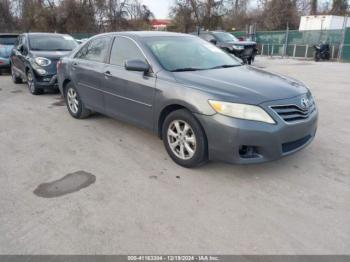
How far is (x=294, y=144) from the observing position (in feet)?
11.5

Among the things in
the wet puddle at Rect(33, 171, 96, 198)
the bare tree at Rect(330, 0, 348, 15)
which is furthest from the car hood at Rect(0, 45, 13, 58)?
the bare tree at Rect(330, 0, 348, 15)

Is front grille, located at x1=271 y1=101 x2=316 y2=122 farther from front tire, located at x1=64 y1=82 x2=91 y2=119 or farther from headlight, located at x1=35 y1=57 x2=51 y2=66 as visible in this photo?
headlight, located at x1=35 y1=57 x2=51 y2=66

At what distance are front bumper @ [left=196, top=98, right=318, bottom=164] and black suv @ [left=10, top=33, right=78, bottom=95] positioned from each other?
18.9ft

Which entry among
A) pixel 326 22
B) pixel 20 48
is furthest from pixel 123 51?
pixel 326 22

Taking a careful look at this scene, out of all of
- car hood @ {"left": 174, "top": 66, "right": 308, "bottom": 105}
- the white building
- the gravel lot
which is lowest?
the gravel lot

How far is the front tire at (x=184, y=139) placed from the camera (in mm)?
3479

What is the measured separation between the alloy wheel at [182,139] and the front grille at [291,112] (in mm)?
963

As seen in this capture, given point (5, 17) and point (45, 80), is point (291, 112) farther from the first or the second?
point (5, 17)

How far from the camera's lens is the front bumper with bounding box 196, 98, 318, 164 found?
3.18 m

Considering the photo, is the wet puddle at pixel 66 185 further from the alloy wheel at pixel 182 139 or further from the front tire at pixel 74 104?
the front tire at pixel 74 104

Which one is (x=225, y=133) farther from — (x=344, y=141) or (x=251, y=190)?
(x=344, y=141)

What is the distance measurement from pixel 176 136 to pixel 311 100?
1758 mm

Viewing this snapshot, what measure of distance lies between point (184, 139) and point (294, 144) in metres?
1.25

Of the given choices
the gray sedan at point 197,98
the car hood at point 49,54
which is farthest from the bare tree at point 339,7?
the gray sedan at point 197,98
